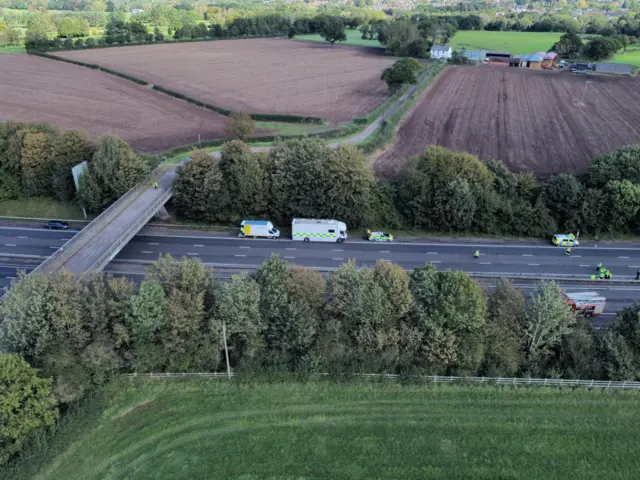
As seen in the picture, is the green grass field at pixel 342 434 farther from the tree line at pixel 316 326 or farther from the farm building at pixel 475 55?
the farm building at pixel 475 55

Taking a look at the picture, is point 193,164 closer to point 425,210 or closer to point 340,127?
point 425,210

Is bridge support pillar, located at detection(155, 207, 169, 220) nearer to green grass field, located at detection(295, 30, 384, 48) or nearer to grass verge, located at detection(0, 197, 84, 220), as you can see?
grass verge, located at detection(0, 197, 84, 220)

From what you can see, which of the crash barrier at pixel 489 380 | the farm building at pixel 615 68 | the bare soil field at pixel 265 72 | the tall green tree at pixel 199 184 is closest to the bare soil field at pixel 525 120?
the farm building at pixel 615 68

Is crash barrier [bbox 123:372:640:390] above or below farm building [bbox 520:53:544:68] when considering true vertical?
Result: below

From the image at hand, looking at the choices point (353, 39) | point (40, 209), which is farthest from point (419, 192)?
point (353, 39)

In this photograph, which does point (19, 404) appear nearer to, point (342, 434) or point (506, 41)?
point (342, 434)

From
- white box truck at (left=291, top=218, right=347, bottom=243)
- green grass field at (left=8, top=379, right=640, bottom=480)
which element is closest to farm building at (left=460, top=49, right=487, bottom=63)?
white box truck at (left=291, top=218, right=347, bottom=243)

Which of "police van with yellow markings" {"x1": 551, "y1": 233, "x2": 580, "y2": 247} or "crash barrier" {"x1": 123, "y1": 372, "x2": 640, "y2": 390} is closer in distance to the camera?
"crash barrier" {"x1": 123, "y1": 372, "x2": 640, "y2": 390}
